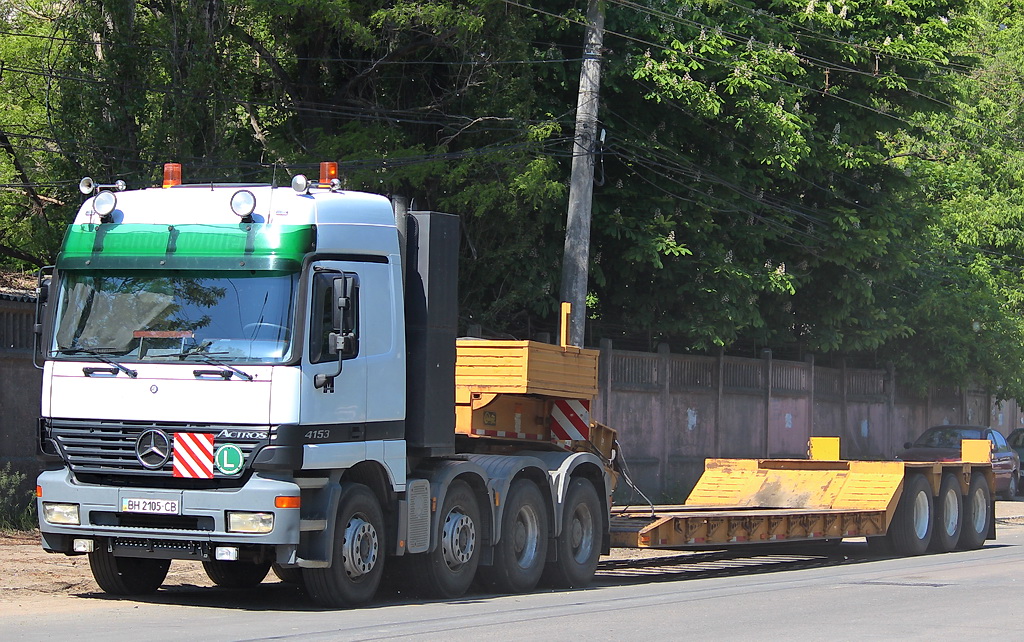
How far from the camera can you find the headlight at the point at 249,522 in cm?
1091

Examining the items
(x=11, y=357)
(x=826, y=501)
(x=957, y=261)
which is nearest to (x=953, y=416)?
(x=957, y=261)

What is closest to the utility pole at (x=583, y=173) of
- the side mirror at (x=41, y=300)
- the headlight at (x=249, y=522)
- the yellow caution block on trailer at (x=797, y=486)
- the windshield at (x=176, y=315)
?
the yellow caution block on trailer at (x=797, y=486)

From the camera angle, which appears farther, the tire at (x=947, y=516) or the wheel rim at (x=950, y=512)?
the wheel rim at (x=950, y=512)

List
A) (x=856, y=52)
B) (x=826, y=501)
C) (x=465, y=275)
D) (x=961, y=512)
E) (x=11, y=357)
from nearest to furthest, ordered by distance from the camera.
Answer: (x=11, y=357) < (x=826, y=501) < (x=961, y=512) < (x=465, y=275) < (x=856, y=52)

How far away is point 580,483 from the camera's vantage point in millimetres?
14812

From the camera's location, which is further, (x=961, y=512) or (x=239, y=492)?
(x=961, y=512)

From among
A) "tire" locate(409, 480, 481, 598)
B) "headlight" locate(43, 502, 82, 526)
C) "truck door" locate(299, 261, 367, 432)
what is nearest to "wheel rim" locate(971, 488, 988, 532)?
"tire" locate(409, 480, 481, 598)

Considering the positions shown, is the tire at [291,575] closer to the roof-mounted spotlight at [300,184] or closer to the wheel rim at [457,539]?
the wheel rim at [457,539]

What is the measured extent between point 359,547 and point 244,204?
9.88ft

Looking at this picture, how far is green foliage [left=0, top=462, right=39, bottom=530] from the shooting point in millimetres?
15711

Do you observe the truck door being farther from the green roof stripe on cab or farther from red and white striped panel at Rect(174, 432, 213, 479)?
red and white striped panel at Rect(174, 432, 213, 479)

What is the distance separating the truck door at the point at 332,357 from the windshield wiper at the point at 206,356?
0.50 metres

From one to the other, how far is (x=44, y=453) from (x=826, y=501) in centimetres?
1080

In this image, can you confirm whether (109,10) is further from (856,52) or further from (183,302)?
(856,52)
